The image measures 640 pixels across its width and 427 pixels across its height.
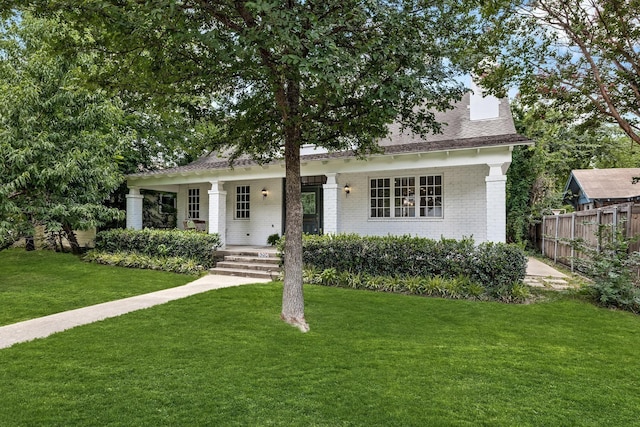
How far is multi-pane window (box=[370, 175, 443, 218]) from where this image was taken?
10.6 metres

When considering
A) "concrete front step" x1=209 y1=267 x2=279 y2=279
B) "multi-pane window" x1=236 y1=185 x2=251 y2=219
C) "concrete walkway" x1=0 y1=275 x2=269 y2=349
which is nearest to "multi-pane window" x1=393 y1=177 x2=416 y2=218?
"concrete front step" x1=209 y1=267 x2=279 y2=279

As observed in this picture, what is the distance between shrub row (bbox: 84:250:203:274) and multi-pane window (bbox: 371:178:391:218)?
208 inches

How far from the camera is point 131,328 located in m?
5.07

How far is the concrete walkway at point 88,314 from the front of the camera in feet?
16.2

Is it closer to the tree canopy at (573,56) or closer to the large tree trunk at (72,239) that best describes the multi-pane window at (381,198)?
the tree canopy at (573,56)

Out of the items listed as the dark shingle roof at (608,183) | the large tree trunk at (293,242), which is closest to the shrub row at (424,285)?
the large tree trunk at (293,242)

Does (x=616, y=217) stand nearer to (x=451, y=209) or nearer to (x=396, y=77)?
(x=451, y=209)

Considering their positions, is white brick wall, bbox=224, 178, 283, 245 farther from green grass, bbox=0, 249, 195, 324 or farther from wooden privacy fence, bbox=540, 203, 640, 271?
wooden privacy fence, bbox=540, 203, 640, 271

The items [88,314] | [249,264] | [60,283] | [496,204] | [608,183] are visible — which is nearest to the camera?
[88,314]

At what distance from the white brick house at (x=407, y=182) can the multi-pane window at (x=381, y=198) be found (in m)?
0.03

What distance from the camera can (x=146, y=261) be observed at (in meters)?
10.7

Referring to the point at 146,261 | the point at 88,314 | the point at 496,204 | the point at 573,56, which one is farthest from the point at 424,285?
the point at 146,261

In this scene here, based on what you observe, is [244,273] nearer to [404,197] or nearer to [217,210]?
[217,210]

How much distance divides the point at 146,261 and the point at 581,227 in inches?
470
